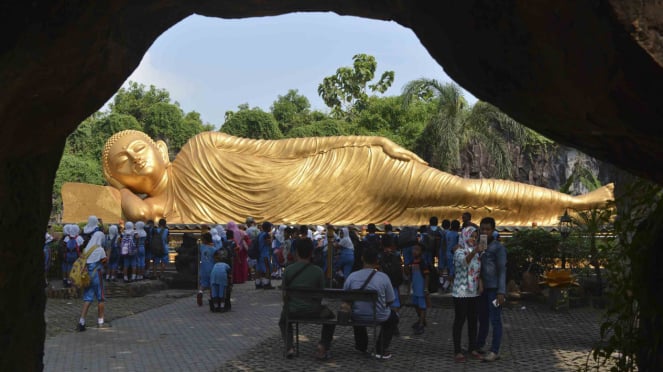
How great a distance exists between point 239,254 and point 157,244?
174 cm

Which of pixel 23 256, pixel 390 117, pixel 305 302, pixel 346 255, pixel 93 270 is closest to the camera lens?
pixel 23 256

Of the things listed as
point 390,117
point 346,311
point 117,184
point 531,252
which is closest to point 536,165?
point 390,117

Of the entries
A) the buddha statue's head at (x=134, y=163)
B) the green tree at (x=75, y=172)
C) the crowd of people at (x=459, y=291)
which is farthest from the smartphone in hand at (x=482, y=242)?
the green tree at (x=75, y=172)

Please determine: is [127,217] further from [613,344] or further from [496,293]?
[613,344]

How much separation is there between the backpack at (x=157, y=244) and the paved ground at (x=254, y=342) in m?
2.83

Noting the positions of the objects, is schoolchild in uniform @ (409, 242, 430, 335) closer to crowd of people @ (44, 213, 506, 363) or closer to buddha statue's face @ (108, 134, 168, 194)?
crowd of people @ (44, 213, 506, 363)

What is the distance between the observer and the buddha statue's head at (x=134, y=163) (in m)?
20.2

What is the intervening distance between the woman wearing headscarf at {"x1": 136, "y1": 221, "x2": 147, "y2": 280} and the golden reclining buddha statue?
424 centimetres

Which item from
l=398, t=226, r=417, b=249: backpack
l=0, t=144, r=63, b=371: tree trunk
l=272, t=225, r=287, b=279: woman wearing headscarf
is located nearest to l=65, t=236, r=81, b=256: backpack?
l=272, t=225, r=287, b=279: woman wearing headscarf

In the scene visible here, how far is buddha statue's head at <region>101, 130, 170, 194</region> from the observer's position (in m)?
20.2

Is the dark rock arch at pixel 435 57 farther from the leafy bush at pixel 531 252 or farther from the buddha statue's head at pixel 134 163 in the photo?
the buddha statue's head at pixel 134 163

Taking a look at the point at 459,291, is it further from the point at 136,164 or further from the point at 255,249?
the point at 136,164

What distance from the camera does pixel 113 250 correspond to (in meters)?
14.9

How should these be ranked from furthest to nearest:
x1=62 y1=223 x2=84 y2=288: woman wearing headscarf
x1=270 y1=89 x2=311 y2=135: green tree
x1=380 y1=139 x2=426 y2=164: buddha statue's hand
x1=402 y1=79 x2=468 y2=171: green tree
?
x1=270 y1=89 x2=311 y2=135: green tree → x1=402 y1=79 x2=468 y2=171: green tree → x1=380 y1=139 x2=426 y2=164: buddha statue's hand → x1=62 y1=223 x2=84 y2=288: woman wearing headscarf
